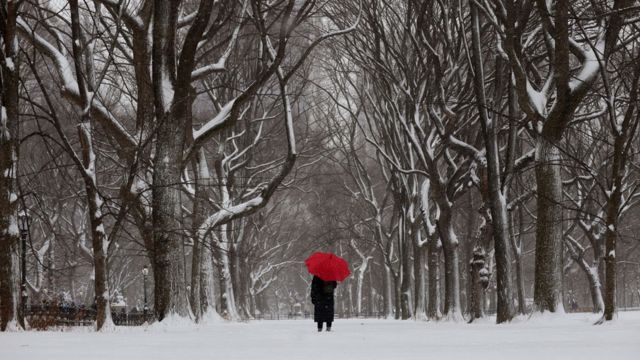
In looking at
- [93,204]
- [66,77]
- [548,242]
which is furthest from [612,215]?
[66,77]

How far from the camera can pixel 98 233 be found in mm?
14727

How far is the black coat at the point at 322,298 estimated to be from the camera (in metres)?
15.4

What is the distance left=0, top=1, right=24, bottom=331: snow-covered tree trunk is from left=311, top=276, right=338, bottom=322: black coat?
520 cm

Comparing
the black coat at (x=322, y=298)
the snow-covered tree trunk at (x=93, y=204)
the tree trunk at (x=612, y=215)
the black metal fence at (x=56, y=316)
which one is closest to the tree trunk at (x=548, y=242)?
the tree trunk at (x=612, y=215)

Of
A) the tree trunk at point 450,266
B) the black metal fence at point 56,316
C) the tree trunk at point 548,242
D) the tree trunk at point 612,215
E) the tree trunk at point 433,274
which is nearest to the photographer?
the tree trunk at point 612,215

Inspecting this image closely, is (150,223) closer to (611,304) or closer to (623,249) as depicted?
(611,304)

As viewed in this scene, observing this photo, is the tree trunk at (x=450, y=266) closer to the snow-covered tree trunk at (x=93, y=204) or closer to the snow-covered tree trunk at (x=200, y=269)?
the snow-covered tree trunk at (x=200, y=269)

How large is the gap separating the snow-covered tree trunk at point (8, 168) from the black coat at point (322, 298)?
5196mm

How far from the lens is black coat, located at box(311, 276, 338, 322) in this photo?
605 inches

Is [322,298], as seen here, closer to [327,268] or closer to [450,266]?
[327,268]

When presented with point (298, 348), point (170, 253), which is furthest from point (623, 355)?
point (170, 253)

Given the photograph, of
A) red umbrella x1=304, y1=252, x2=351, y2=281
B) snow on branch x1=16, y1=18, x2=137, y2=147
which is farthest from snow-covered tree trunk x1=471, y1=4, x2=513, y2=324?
snow on branch x1=16, y1=18, x2=137, y2=147

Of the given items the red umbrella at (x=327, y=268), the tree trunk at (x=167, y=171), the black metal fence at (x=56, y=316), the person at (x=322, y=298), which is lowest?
the black metal fence at (x=56, y=316)

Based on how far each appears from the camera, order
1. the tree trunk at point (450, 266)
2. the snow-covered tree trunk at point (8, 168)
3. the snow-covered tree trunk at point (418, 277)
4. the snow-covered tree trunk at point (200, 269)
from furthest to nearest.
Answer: the snow-covered tree trunk at point (418, 277) < the snow-covered tree trunk at point (200, 269) < the tree trunk at point (450, 266) < the snow-covered tree trunk at point (8, 168)
